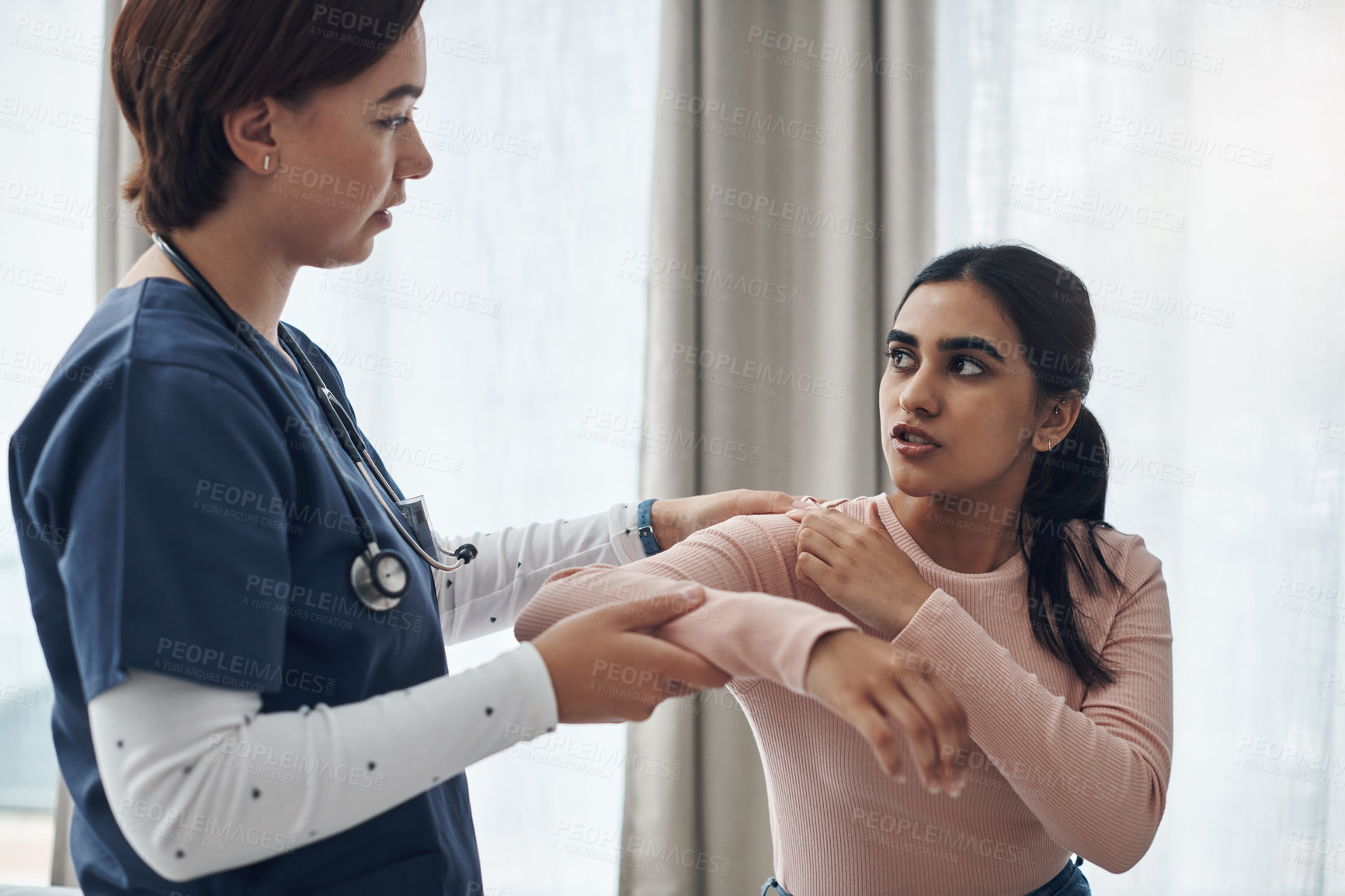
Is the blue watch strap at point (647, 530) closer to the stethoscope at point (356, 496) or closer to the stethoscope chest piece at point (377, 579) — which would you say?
the stethoscope at point (356, 496)

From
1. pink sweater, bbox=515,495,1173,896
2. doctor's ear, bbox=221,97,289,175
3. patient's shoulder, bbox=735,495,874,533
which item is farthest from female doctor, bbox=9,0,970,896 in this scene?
patient's shoulder, bbox=735,495,874,533

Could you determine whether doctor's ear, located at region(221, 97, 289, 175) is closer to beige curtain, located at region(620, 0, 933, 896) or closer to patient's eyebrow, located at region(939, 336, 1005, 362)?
patient's eyebrow, located at region(939, 336, 1005, 362)

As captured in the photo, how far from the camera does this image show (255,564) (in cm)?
78

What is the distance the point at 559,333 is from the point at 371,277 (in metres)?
0.52

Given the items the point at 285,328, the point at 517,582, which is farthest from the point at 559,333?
the point at 285,328

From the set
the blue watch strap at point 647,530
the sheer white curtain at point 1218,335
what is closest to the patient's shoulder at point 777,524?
the blue watch strap at point 647,530

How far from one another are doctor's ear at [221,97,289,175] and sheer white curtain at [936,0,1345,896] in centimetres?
184

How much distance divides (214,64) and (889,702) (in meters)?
0.89

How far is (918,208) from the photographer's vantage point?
230cm

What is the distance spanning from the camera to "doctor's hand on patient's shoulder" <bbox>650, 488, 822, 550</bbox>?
149 centimetres

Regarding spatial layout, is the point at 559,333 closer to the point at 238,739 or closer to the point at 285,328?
the point at 285,328

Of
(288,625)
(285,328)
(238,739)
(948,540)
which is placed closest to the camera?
(238,739)

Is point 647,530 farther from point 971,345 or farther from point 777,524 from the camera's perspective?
point 971,345

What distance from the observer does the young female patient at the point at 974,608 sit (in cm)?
111
